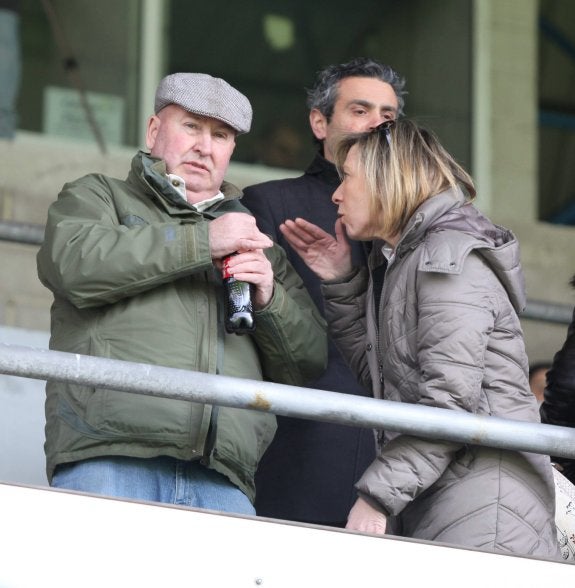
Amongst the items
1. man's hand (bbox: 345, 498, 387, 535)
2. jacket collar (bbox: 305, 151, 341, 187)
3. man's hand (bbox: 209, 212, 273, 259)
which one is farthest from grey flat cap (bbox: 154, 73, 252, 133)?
man's hand (bbox: 345, 498, 387, 535)

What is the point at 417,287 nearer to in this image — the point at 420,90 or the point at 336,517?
the point at 336,517

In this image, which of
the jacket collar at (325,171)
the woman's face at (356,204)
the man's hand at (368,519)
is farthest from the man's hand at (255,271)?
the jacket collar at (325,171)

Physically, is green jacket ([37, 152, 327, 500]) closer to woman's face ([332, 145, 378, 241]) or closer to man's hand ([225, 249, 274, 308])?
man's hand ([225, 249, 274, 308])

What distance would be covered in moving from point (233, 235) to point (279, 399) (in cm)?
53

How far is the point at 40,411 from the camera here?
582 cm

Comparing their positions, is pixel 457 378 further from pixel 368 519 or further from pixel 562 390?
pixel 562 390

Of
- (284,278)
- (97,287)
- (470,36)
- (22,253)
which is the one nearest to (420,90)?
(470,36)

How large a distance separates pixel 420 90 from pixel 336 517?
536cm

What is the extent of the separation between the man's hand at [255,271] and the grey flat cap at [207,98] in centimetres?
47

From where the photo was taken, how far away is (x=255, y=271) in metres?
4.12

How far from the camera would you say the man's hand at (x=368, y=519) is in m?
3.90

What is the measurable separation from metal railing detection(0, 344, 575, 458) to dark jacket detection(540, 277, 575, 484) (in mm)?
580

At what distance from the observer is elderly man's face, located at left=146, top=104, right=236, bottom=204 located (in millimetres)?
4414

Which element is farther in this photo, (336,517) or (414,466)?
(336,517)
